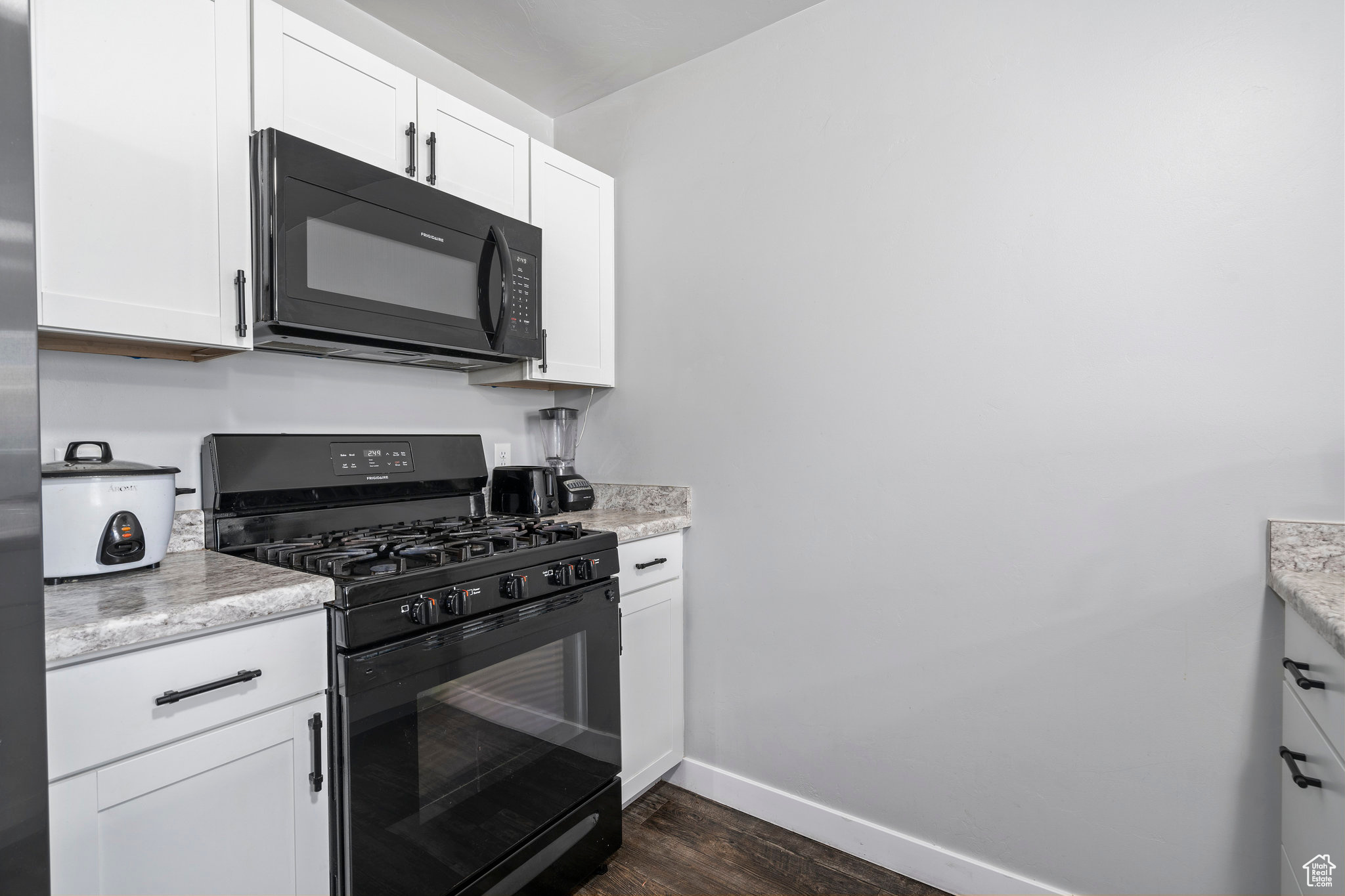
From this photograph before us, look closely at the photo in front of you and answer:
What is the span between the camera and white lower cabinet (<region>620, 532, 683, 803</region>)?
6.63ft

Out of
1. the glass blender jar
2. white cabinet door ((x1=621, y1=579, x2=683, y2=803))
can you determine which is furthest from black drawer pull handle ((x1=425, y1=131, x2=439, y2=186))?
white cabinet door ((x1=621, y1=579, x2=683, y2=803))

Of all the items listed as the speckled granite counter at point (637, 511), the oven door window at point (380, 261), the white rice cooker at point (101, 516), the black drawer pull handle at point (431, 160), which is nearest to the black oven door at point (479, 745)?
the speckled granite counter at point (637, 511)

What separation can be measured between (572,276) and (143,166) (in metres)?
1.24

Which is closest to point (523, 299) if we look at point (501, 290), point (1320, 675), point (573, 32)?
point (501, 290)

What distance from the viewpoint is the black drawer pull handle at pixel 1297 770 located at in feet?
3.81

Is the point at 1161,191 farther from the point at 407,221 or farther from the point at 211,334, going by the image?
the point at 211,334

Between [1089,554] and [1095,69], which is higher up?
[1095,69]

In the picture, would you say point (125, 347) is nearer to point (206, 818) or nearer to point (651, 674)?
point (206, 818)

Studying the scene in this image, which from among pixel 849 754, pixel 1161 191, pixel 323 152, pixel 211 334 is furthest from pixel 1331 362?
Result: pixel 211 334

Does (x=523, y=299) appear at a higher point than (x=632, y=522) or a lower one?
higher

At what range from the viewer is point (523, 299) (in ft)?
6.83

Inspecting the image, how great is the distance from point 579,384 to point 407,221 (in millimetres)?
876

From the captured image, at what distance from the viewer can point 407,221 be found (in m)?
1.74
